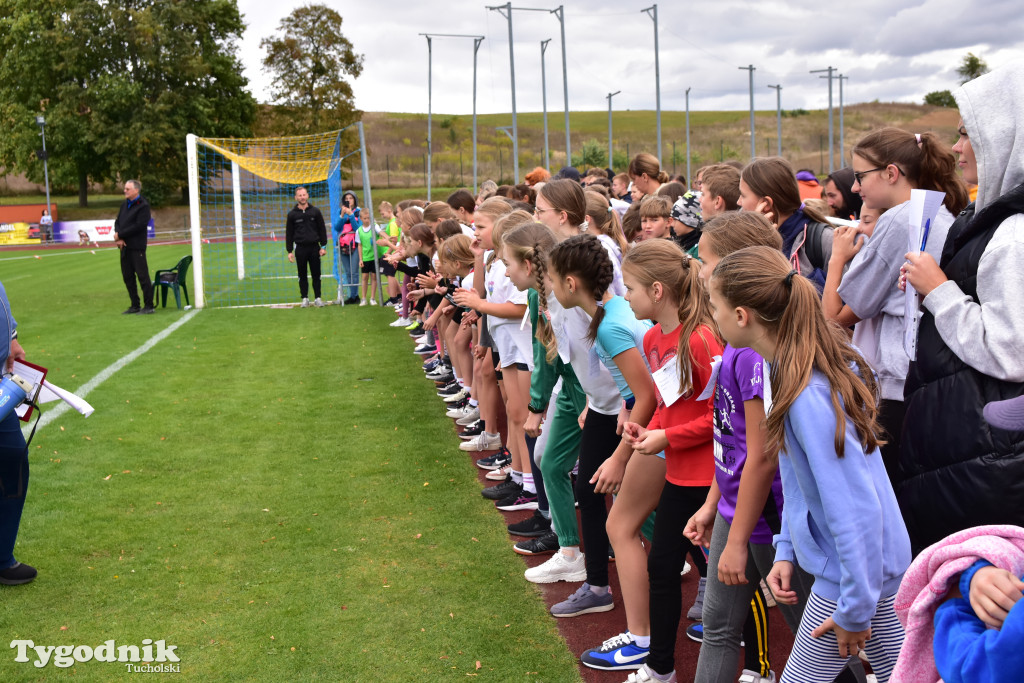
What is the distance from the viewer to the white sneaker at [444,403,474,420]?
8.09 metres

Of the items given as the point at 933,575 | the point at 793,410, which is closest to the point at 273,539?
the point at 793,410

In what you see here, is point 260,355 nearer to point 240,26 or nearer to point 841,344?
point 841,344

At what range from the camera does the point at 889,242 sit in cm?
332

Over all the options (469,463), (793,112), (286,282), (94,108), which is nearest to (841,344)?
(469,463)

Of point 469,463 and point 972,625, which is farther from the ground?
point 972,625

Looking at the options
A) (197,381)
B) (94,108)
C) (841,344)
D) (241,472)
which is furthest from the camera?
(94,108)

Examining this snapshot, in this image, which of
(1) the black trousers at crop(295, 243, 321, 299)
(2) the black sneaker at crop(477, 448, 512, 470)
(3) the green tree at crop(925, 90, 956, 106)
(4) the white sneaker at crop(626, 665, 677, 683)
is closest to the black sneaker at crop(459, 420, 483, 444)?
(2) the black sneaker at crop(477, 448, 512, 470)

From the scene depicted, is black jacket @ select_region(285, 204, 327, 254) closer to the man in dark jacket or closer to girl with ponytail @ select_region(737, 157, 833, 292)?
the man in dark jacket

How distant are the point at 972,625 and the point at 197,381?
9.68 m

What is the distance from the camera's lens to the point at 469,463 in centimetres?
685

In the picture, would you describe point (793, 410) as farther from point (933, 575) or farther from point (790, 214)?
point (790, 214)

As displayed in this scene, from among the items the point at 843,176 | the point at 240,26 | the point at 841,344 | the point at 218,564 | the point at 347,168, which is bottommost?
the point at 218,564

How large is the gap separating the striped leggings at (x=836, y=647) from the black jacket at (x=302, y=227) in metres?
14.9

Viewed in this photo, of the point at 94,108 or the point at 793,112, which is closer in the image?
the point at 94,108
